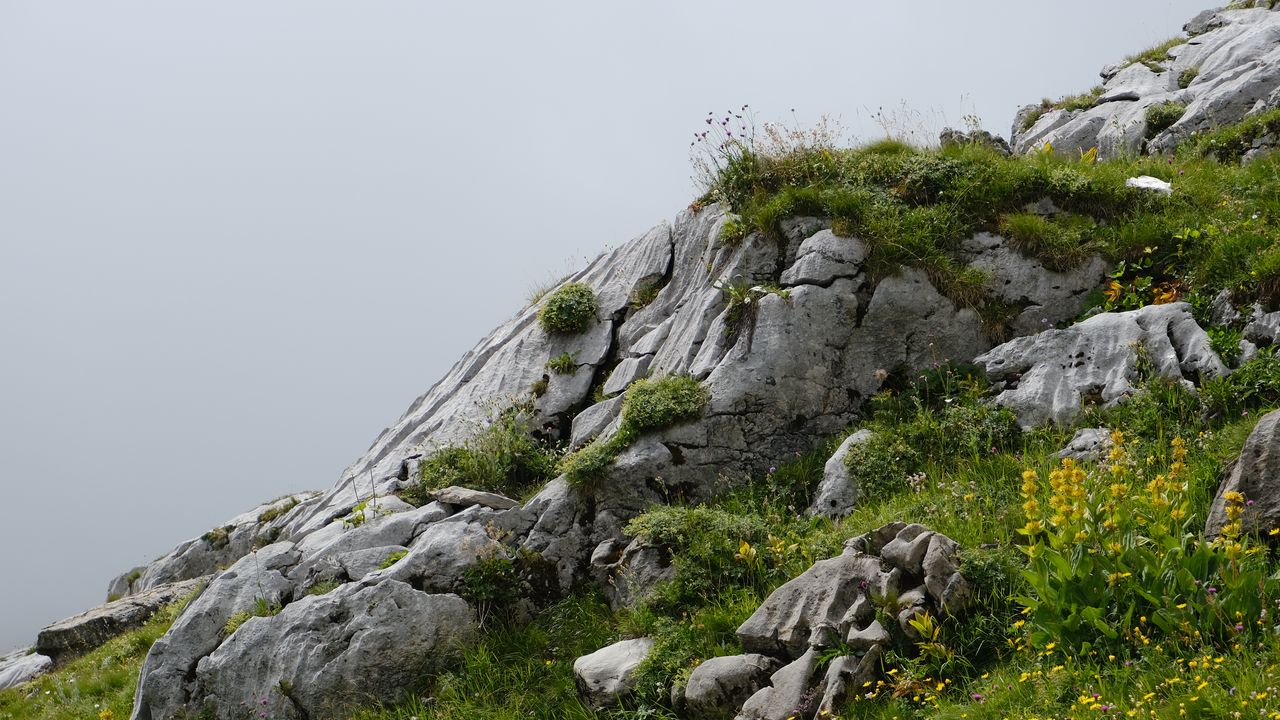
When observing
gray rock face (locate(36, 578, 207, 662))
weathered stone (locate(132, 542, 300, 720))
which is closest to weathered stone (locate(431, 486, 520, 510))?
weathered stone (locate(132, 542, 300, 720))

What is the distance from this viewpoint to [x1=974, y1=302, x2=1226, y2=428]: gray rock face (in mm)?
10411

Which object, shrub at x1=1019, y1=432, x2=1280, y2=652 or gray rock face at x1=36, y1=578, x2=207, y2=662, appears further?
gray rock face at x1=36, y1=578, x2=207, y2=662

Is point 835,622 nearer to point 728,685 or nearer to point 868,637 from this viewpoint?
point 868,637

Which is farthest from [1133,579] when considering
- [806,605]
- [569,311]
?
[569,311]

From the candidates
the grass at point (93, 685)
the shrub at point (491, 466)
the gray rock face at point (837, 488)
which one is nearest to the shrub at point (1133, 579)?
the gray rock face at point (837, 488)

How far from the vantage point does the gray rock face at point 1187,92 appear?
1822 centimetres

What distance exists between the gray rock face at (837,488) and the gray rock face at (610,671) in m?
3.12

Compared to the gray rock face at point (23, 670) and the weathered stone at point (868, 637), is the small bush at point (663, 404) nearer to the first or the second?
the weathered stone at point (868, 637)

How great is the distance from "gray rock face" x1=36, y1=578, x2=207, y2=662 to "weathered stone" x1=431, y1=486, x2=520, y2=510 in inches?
369

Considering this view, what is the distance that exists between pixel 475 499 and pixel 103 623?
12.2 m

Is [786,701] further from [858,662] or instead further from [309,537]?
[309,537]

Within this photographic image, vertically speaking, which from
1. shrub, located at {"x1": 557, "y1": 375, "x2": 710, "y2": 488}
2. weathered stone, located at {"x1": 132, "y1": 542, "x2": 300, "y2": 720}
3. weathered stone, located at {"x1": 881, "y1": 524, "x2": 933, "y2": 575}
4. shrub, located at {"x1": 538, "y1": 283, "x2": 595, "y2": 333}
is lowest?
weathered stone, located at {"x1": 881, "y1": 524, "x2": 933, "y2": 575}

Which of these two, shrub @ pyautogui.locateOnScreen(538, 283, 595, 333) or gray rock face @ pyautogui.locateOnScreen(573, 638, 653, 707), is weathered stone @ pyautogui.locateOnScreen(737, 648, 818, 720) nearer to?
gray rock face @ pyautogui.locateOnScreen(573, 638, 653, 707)

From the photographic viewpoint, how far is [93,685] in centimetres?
1442
